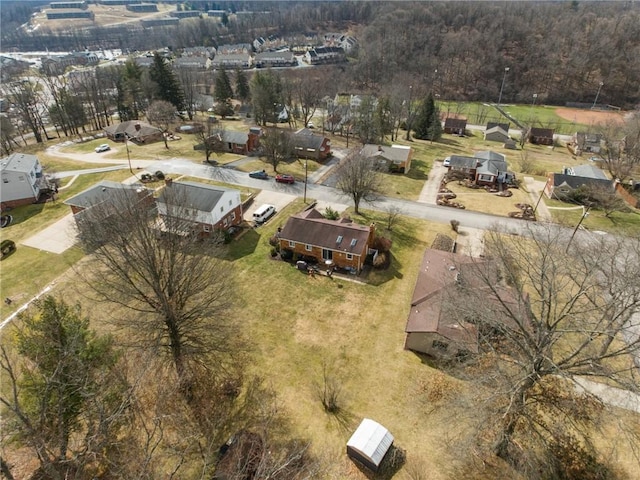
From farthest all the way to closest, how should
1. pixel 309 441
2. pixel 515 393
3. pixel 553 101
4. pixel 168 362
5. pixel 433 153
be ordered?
1. pixel 553 101
2. pixel 433 153
3. pixel 168 362
4. pixel 309 441
5. pixel 515 393

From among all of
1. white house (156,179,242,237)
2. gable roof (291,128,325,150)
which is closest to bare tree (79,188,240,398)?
white house (156,179,242,237)

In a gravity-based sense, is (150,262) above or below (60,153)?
above

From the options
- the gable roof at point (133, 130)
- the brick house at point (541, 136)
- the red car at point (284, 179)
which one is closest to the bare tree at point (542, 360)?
the red car at point (284, 179)

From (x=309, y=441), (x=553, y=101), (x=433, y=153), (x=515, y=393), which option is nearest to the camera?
(x=515, y=393)

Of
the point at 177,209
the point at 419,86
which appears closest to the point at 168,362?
the point at 177,209

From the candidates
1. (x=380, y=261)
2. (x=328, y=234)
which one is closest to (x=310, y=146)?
(x=328, y=234)

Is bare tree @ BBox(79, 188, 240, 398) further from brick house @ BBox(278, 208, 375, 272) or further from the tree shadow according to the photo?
brick house @ BBox(278, 208, 375, 272)

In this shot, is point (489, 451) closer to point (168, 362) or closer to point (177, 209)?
point (168, 362)

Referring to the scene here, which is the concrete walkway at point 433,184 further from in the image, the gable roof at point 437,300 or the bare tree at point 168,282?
the bare tree at point 168,282
